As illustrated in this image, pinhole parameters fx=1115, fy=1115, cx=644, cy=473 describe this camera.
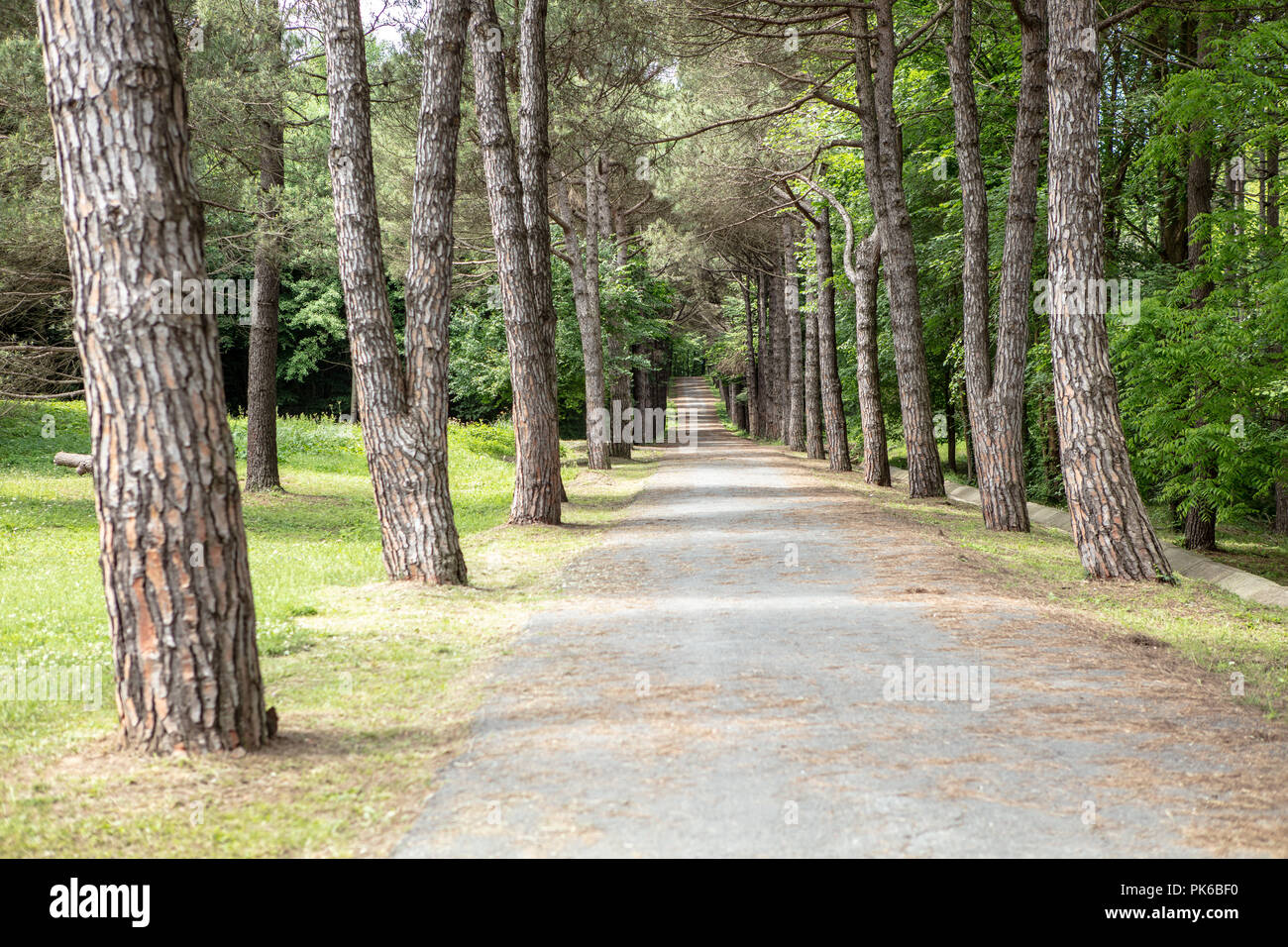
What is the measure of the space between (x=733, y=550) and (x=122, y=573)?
827 cm

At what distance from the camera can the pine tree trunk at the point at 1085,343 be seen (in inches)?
407

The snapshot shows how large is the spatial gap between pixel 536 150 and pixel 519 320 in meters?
3.43

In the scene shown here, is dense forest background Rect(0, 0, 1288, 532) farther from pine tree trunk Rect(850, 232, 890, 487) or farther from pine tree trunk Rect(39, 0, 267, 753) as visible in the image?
pine tree trunk Rect(39, 0, 267, 753)

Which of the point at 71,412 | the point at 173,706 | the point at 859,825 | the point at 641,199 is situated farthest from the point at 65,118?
the point at 641,199

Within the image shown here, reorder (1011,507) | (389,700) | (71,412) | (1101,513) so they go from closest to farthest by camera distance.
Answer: (389,700)
(1101,513)
(1011,507)
(71,412)

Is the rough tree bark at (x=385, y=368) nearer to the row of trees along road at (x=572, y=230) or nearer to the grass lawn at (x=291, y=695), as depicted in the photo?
the row of trees along road at (x=572, y=230)

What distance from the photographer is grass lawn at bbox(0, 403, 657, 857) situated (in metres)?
4.34

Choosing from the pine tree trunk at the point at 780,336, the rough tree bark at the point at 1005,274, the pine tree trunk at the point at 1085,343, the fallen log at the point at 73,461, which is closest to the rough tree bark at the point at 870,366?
the rough tree bark at the point at 1005,274

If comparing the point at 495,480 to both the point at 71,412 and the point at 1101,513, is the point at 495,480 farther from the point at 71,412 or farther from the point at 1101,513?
the point at 1101,513

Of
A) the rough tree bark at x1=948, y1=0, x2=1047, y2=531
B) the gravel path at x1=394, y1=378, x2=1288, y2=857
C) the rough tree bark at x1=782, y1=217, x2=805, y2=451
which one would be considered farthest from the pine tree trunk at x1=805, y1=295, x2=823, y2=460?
the gravel path at x1=394, y1=378, x2=1288, y2=857

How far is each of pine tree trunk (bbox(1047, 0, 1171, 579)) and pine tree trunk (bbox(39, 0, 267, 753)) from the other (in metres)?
8.02

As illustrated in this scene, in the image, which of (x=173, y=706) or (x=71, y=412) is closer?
(x=173, y=706)

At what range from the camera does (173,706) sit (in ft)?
16.9

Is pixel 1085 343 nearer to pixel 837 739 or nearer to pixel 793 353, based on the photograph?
pixel 837 739
